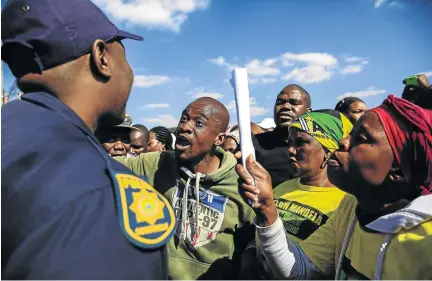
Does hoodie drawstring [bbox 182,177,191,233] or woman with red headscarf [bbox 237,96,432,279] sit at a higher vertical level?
woman with red headscarf [bbox 237,96,432,279]

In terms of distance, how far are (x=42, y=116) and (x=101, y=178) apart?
0.25m

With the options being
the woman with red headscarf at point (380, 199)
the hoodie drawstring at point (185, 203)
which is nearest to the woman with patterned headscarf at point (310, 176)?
the woman with red headscarf at point (380, 199)

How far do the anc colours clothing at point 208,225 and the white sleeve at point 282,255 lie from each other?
31.7 inches

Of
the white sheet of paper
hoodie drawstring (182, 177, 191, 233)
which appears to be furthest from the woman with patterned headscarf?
the white sheet of paper

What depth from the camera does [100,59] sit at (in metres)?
1.26

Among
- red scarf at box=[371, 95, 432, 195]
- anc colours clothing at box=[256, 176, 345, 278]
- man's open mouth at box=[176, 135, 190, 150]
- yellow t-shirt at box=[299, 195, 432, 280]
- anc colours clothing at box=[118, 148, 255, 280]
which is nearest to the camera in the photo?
yellow t-shirt at box=[299, 195, 432, 280]

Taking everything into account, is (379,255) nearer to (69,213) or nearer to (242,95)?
(242,95)

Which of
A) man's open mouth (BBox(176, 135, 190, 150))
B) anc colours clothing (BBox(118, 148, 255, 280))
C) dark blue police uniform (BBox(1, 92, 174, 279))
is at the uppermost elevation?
dark blue police uniform (BBox(1, 92, 174, 279))

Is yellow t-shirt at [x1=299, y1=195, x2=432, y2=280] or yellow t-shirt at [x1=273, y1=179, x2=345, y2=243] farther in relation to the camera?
yellow t-shirt at [x1=273, y1=179, x2=345, y2=243]

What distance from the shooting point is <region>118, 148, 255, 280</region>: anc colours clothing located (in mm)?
2885

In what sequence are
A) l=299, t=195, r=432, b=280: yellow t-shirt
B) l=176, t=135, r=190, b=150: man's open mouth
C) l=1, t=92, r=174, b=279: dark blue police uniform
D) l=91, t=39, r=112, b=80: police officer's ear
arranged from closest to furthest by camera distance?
l=1, t=92, r=174, b=279: dark blue police uniform < l=91, t=39, r=112, b=80: police officer's ear < l=299, t=195, r=432, b=280: yellow t-shirt < l=176, t=135, r=190, b=150: man's open mouth

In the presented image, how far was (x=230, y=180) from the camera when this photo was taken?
3.10 meters

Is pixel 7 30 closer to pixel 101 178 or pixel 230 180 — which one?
pixel 101 178

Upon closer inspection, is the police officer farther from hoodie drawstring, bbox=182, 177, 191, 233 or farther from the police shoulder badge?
hoodie drawstring, bbox=182, 177, 191, 233
